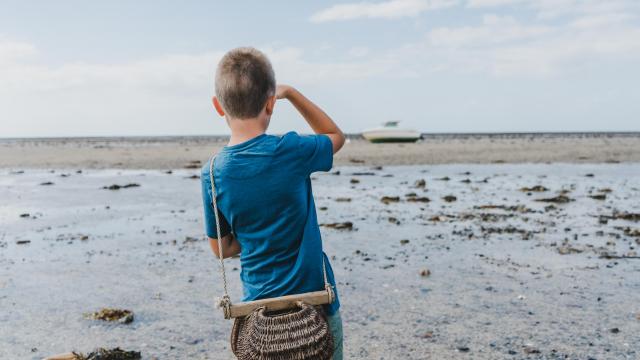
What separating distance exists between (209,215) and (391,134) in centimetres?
5315

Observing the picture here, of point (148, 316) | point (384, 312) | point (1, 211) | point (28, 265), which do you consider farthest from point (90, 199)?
point (384, 312)

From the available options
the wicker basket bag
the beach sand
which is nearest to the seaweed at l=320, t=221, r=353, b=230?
the beach sand

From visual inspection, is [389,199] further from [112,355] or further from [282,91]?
[282,91]

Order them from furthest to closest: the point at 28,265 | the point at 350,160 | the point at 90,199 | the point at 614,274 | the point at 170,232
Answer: the point at 350,160 → the point at 90,199 → the point at 170,232 → the point at 28,265 → the point at 614,274

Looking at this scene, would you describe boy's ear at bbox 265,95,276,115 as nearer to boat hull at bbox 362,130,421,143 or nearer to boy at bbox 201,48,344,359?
boy at bbox 201,48,344,359

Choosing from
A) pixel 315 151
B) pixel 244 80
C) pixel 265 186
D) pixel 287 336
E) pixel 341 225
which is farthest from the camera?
pixel 341 225

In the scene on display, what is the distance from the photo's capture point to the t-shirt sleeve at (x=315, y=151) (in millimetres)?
2705

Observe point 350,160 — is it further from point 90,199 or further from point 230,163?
point 230,163

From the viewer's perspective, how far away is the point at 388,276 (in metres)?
8.66

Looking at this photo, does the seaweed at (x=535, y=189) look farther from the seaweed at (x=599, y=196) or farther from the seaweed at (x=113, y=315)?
the seaweed at (x=113, y=315)

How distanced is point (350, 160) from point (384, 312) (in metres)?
29.2

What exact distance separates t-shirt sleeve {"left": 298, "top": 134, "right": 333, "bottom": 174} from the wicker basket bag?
59 centimetres

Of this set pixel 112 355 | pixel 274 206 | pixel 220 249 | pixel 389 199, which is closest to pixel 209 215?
pixel 220 249

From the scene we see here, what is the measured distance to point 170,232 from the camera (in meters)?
12.7
